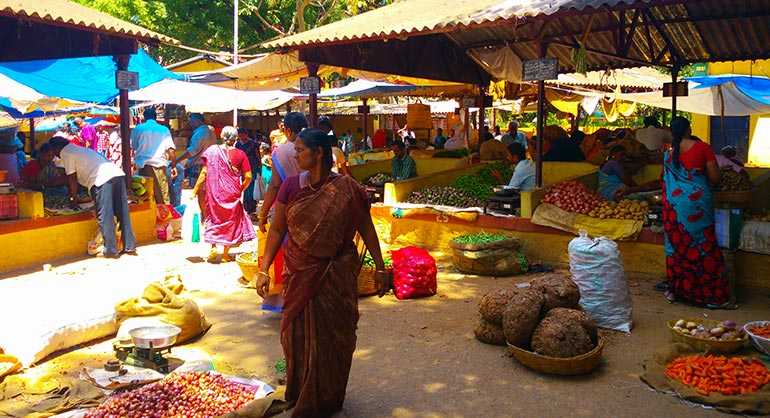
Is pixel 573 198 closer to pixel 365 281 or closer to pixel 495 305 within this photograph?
pixel 365 281

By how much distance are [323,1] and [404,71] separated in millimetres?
14343

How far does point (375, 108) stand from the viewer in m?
28.9

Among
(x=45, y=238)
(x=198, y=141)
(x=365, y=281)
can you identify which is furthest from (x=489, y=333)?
(x=198, y=141)

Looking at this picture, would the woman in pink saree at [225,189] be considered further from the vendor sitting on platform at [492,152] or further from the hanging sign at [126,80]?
the vendor sitting on platform at [492,152]

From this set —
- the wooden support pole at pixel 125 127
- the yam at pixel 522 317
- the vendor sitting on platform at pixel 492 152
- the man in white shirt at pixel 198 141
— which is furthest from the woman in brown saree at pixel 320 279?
the vendor sitting on platform at pixel 492 152

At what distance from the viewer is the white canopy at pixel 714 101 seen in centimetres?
1330

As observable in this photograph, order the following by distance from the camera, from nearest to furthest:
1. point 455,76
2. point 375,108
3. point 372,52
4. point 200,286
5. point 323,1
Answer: point 200,286 → point 372,52 → point 455,76 → point 323,1 → point 375,108

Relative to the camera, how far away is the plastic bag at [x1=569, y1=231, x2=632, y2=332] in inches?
224

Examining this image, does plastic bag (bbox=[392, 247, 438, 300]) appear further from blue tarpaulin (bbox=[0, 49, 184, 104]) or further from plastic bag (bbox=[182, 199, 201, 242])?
blue tarpaulin (bbox=[0, 49, 184, 104])

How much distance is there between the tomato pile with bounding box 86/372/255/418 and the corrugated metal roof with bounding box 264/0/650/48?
16.9 ft

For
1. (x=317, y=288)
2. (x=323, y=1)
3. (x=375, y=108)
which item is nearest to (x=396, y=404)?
(x=317, y=288)

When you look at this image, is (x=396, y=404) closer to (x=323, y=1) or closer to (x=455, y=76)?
(x=455, y=76)

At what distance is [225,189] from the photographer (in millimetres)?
8336

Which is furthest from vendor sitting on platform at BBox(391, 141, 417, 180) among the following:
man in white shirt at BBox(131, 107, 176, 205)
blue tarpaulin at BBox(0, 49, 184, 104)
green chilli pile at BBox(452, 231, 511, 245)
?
blue tarpaulin at BBox(0, 49, 184, 104)
